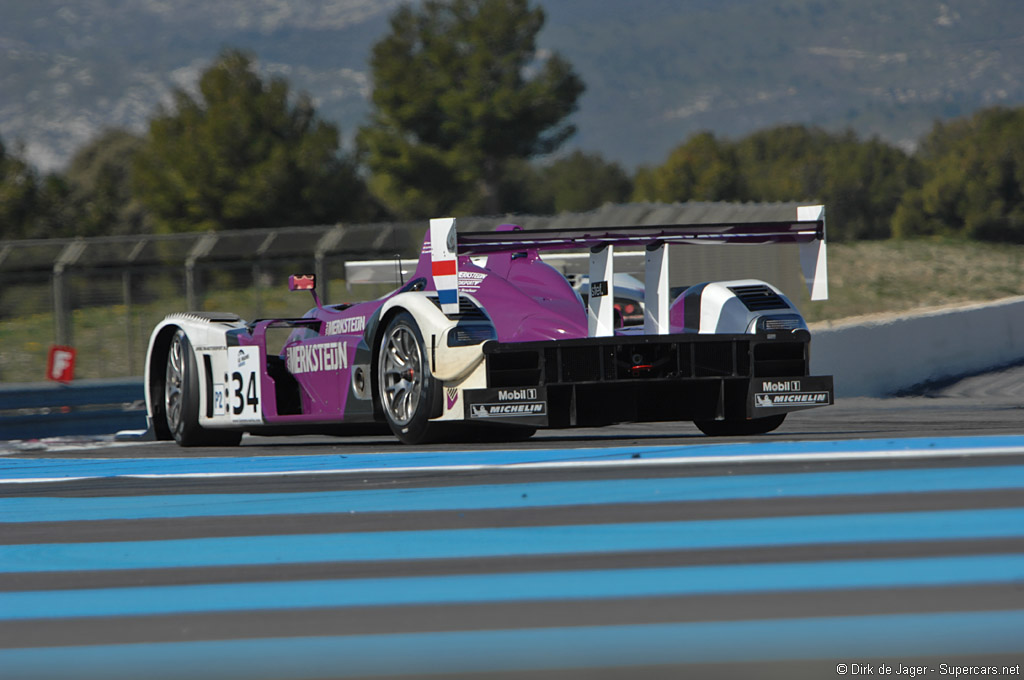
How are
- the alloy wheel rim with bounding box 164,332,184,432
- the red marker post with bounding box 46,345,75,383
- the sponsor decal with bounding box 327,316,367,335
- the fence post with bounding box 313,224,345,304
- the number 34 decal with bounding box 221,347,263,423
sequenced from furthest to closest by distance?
the fence post with bounding box 313,224,345,304
the red marker post with bounding box 46,345,75,383
the alloy wheel rim with bounding box 164,332,184,432
the number 34 decal with bounding box 221,347,263,423
the sponsor decal with bounding box 327,316,367,335

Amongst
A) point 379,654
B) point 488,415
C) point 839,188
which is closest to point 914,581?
point 379,654

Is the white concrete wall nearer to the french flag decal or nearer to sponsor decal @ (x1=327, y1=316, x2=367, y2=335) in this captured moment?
sponsor decal @ (x1=327, y1=316, x2=367, y2=335)

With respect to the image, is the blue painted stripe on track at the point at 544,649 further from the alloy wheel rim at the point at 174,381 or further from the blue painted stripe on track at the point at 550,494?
the alloy wheel rim at the point at 174,381

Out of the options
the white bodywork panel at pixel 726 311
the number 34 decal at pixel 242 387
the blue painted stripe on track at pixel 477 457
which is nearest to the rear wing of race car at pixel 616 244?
the white bodywork panel at pixel 726 311

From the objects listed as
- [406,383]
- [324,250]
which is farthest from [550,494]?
[324,250]

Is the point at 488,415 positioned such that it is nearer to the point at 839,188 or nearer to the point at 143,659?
the point at 143,659

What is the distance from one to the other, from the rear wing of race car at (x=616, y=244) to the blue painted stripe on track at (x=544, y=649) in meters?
3.84

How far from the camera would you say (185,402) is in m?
9.40

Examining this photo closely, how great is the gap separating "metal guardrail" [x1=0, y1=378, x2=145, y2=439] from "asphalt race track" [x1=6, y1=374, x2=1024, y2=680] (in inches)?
236

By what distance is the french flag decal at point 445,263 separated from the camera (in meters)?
7.09

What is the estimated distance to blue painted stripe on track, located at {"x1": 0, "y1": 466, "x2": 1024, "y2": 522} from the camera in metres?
4.84

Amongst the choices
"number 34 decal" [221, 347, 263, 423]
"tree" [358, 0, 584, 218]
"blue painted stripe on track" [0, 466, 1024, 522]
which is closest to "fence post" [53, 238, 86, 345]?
"number 34 decal" [221, 347, 263, 423]

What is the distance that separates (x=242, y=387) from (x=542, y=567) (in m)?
5.21

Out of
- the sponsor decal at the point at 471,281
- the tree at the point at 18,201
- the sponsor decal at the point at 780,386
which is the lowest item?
the sponsor decal at the point at 780,386
